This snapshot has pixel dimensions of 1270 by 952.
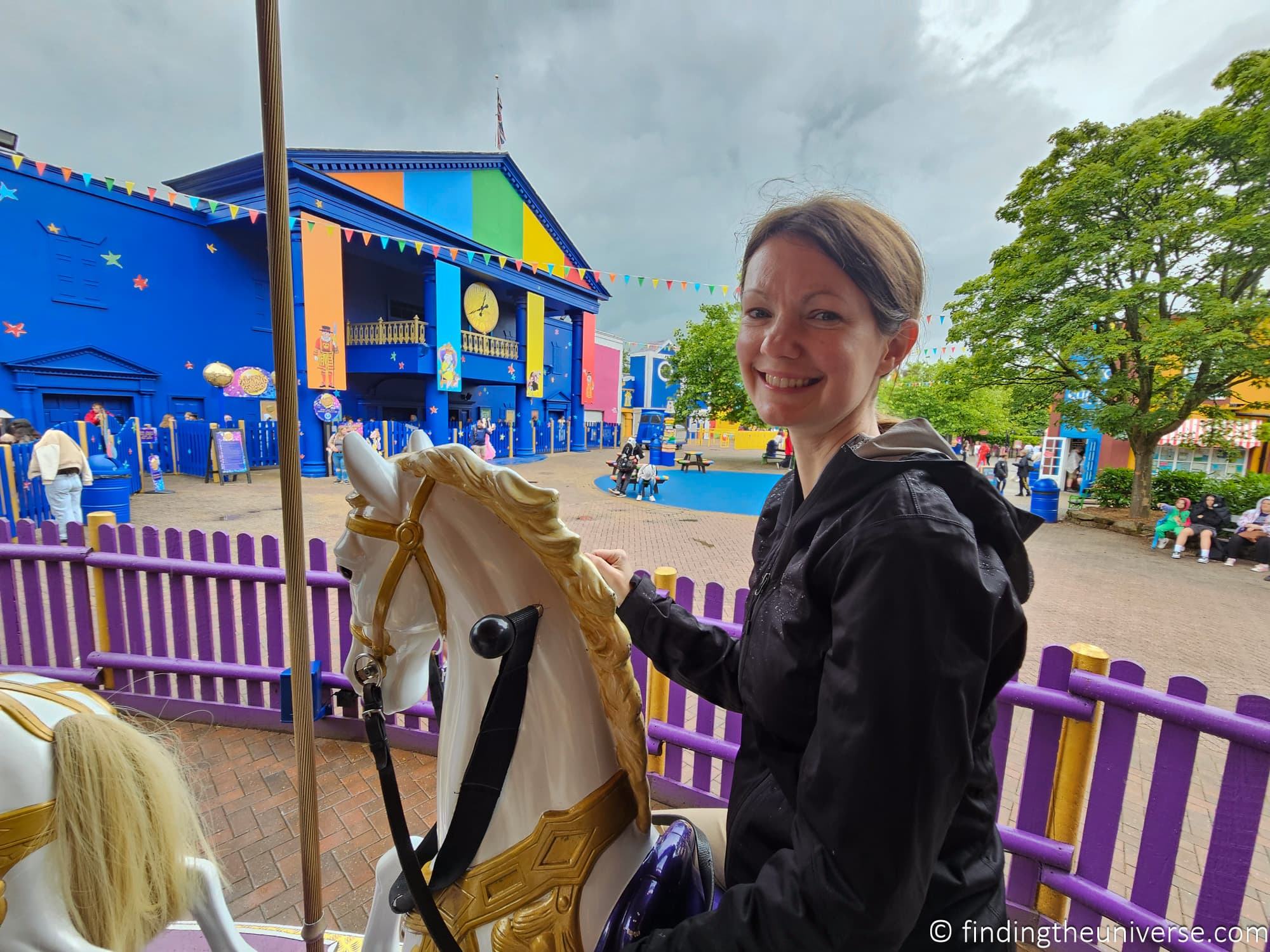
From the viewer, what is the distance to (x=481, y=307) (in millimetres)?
19812

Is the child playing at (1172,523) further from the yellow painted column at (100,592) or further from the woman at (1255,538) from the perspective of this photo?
the yellow painted column at (100,592)

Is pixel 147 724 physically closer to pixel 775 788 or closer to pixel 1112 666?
pixel 775 788

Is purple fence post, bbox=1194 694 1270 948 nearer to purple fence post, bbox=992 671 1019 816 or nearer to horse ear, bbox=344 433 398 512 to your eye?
purple fence post, bbox=992 671 1019 816

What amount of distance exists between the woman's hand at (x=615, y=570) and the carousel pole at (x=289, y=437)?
637 mm

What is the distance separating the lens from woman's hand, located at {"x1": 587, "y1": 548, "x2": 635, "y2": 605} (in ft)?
4.55

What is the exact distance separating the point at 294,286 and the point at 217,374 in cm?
792

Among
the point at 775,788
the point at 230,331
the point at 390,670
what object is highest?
the point at 230,331

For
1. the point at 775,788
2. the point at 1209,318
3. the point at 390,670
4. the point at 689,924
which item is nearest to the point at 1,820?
the point at 390,670

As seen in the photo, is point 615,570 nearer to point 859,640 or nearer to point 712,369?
point 859,640

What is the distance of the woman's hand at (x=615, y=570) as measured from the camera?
1.39m

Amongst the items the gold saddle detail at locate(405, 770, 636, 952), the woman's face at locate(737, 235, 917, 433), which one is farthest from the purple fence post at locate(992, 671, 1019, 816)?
the gold saddle detail at locate(405, 770, 636, 952)

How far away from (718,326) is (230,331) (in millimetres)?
19223

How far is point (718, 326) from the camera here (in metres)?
26.7

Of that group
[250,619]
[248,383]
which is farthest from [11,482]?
[248,383]
